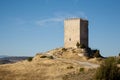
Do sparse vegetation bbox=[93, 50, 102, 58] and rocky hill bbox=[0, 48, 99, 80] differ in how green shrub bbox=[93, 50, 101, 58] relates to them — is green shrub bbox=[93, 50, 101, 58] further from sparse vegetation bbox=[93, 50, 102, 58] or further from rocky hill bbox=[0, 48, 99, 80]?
rocky hill bbox=[0, 48, 99, 80]

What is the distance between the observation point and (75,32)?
6712 cm

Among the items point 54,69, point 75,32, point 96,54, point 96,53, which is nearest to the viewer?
point 54,69

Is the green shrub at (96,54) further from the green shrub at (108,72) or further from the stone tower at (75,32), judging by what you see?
the green shrub at (108,72)

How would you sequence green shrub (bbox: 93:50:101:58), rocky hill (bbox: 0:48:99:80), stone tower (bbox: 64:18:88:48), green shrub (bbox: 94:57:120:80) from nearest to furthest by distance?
green shrub (bbox: 94:57:120:80), rocky hill (bbox: 0:48:99:80), green shrub (bbox: 93:50:101:58), stone tower (bbox: 64:18:88:48)

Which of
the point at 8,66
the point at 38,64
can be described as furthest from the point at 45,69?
the point at 8,66

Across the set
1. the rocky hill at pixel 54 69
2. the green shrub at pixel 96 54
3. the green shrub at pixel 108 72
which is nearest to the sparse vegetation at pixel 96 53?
the green shrub at pixel 96 54

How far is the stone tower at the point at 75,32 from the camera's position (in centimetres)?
6688

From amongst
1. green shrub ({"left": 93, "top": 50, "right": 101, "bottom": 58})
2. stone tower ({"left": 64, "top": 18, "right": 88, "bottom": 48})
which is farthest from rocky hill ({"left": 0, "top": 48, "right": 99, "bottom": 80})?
green shrub ({"left": 93, "top": 50, "right": 101, "bottom": 58})

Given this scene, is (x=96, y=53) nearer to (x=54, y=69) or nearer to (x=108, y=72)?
(x=54, y=69)

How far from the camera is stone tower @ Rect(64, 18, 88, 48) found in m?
66.9

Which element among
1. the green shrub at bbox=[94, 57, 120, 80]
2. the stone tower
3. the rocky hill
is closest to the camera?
the green shrub at bbox=[94, 57, 120, 80]

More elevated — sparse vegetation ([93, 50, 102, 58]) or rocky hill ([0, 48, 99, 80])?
sparse vegetation ([93, 50, 102, 58])

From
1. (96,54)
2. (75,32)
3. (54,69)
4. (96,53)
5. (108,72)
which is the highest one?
(75,32)

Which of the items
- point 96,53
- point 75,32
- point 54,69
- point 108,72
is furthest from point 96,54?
→ point 108,72
